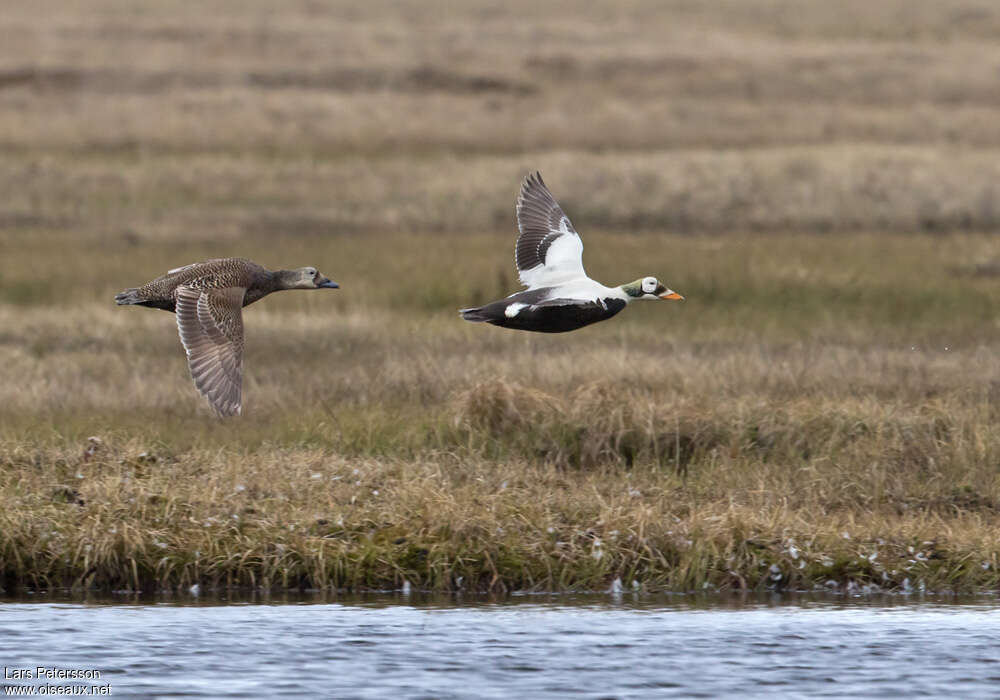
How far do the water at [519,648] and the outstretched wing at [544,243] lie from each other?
3.35m

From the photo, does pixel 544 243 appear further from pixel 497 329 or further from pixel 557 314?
pixel 497 329

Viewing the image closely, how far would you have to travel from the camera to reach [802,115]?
3978cm

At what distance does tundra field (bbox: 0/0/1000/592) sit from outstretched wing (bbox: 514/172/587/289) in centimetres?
96

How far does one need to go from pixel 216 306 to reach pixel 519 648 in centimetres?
387

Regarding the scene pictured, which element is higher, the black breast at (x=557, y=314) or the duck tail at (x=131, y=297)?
the duck tail at (x=131, y=297)

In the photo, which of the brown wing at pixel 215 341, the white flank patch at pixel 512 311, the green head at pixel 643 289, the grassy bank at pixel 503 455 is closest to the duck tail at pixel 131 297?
the brown wing at pixel 215 341

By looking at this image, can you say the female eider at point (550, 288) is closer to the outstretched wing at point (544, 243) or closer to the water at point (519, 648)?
the outstretched wing at point (544, 243)

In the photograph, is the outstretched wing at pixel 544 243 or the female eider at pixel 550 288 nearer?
the female eider at pixel 550 288

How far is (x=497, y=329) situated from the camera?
21.2m

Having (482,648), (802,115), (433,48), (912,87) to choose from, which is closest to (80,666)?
(482,648)

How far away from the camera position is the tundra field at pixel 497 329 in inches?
484

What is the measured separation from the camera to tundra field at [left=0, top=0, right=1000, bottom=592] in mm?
12281

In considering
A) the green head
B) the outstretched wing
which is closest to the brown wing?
the outstretched wing

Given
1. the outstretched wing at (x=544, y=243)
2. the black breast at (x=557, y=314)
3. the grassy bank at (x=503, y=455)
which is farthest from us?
the outstretched wing at (x=544, y=243)
